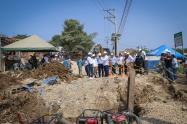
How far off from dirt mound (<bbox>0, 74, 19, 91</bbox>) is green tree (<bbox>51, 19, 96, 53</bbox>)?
196 ft

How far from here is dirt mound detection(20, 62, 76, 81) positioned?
21.4 meters

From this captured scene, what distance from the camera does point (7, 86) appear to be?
18.8 m

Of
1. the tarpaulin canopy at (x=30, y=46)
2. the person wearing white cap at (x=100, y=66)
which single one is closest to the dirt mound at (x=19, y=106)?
the person wearing white cap at (x=100, y=66)

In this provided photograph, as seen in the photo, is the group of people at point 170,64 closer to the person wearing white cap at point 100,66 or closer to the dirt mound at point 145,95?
the dirt mound at point 145,95

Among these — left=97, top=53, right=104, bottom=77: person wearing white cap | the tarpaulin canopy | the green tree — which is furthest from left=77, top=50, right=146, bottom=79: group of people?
the green tree

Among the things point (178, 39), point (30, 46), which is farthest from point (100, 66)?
point (30, 46)

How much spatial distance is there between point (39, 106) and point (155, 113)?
6.10 metres

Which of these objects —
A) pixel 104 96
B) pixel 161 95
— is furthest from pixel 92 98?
pixel 161 95

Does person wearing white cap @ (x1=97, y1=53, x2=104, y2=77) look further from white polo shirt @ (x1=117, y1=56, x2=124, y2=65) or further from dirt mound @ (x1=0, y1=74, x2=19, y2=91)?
dirt mound @ (x1=0, y1=74, x2=19, y2=91)

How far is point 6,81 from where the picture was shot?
19.4m

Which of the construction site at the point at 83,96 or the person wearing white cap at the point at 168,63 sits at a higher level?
the person wearing white cap at the point at 168,63

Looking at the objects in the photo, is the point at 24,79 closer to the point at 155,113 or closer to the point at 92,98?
the point at 92,98

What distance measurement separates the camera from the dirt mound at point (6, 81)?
18.6 m

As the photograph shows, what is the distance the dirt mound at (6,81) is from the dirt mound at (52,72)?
1817 mm
